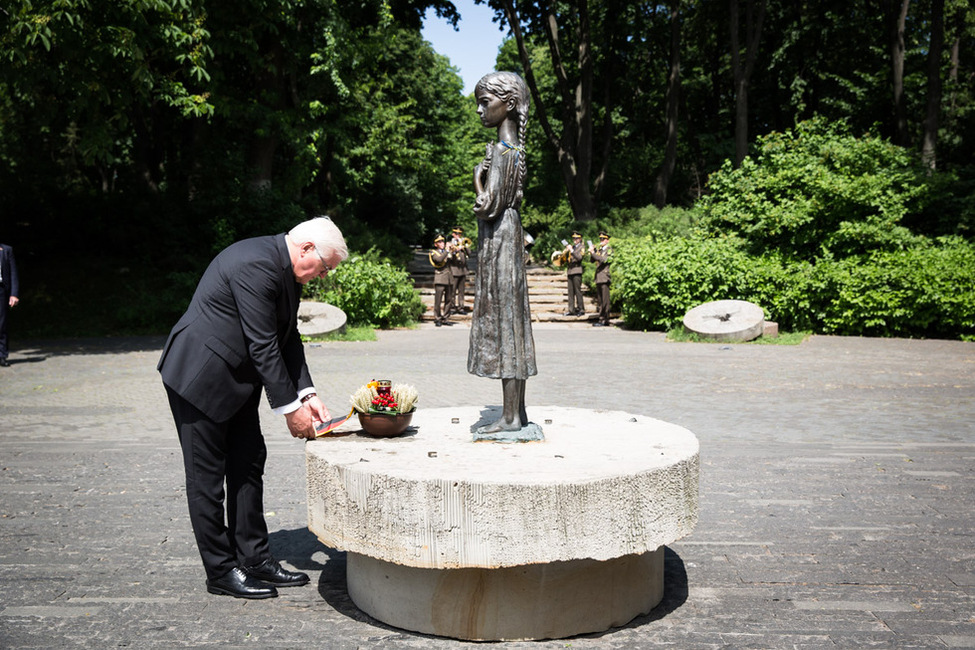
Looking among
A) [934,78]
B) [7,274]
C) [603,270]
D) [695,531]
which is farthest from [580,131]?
[695,531]

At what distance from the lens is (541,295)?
23500mm

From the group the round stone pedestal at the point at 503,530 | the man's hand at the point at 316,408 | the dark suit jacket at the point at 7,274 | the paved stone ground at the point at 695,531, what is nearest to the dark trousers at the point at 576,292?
the paved stone ground at the point at 695,531

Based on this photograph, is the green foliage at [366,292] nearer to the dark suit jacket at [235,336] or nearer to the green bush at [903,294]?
the green bush at [903,294]

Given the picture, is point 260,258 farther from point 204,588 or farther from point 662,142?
point 662,142

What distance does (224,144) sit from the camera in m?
24.4

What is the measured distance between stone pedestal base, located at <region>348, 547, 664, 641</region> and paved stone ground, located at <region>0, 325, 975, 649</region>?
0.07 metres

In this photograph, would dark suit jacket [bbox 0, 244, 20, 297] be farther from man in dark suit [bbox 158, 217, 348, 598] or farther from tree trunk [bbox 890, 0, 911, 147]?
tree trunk [bbox 890, 0, 911, 147]

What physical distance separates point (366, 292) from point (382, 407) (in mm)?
14392

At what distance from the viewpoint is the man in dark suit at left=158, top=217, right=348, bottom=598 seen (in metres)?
3.88

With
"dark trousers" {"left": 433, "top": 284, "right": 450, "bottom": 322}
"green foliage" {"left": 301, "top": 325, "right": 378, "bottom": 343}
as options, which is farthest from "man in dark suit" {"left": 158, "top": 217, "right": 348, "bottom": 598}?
"dark trousers" {"left": 433, "top": 284, "right": 450, "bottom": 322}

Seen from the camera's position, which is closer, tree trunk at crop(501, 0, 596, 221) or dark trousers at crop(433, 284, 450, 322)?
dark trousers at crop(433, 284, 450, 322)

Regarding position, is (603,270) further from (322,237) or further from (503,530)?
(503,530)

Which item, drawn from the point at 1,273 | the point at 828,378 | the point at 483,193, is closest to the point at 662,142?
the point at 828,378

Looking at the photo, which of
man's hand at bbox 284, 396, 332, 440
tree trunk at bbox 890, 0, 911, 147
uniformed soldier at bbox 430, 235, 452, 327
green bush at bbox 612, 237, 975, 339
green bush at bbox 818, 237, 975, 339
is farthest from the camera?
tree trunk at bbox 890, 0, 911, 147
